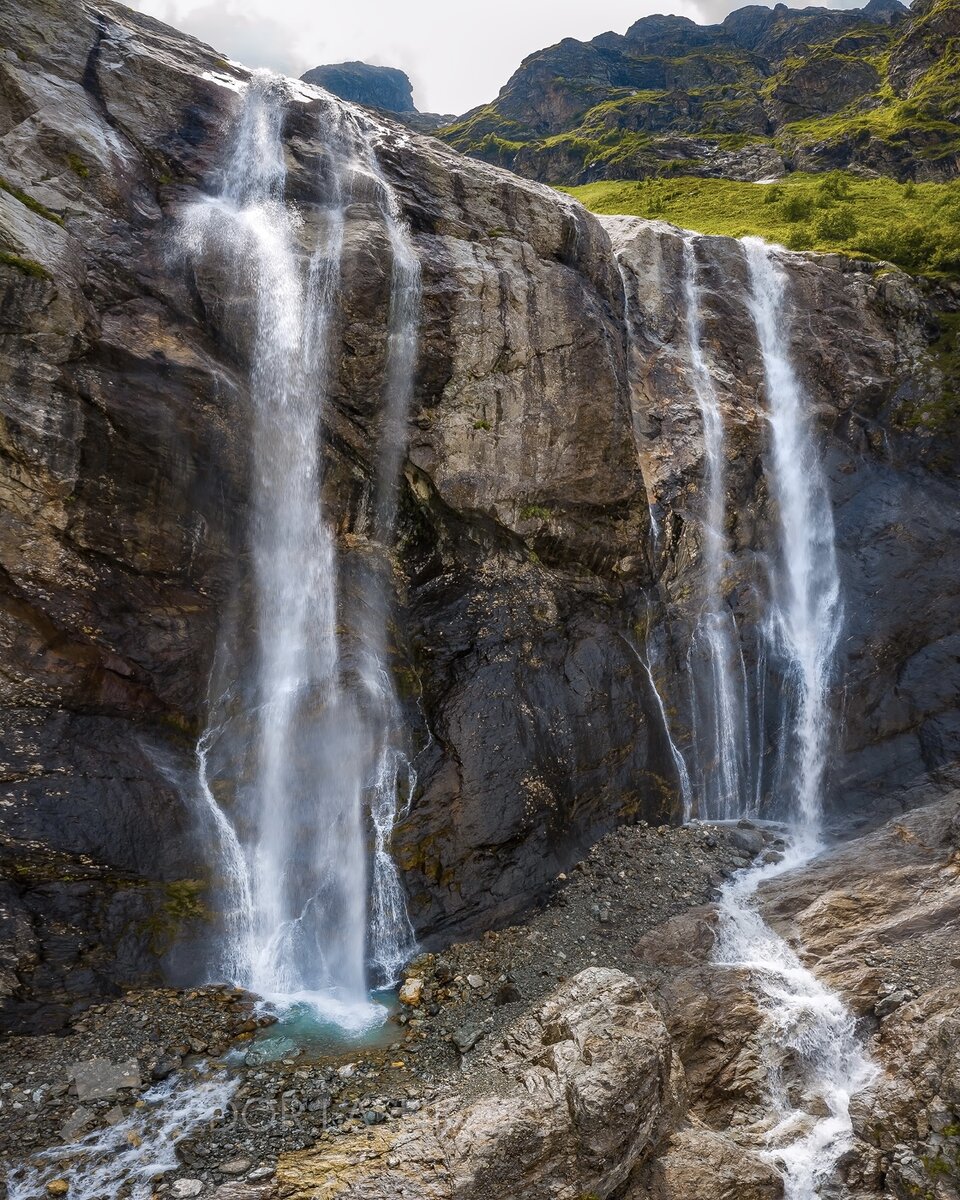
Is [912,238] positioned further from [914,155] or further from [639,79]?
[639,79]

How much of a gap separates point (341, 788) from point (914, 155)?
60.8 metres

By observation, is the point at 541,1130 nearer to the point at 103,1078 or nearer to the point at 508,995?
the point at 508,995

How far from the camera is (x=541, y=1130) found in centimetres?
873

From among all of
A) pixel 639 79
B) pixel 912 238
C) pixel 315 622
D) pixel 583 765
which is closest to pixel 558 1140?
pixel 583 765

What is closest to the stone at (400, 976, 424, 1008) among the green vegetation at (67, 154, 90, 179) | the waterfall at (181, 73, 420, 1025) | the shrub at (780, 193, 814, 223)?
the waterfall at (181, 73, 420, 1025)

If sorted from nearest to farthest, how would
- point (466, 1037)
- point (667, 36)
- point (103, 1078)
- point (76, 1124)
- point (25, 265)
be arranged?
point (76, 1124) < point (103, 1078) < point (466, 1037) < point (25, 265) < point (667, 36)

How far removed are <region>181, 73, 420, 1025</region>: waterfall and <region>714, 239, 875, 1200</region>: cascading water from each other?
24.2 feet

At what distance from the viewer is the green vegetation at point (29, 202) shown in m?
14.6

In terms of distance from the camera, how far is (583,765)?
17.9 metres

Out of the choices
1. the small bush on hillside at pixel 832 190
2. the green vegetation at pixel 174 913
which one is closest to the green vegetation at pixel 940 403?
the small bush on hillside at pixel 832 190

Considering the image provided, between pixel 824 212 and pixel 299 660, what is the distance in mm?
35343

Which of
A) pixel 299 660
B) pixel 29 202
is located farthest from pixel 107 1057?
pixel 29 202

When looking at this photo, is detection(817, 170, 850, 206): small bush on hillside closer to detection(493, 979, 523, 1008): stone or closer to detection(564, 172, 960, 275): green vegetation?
detection(564, 172, 960, 275): green vegetation

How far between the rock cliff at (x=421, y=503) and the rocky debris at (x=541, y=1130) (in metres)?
5.66
